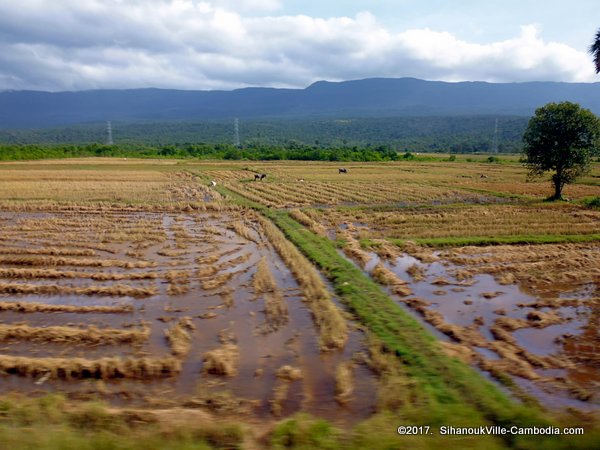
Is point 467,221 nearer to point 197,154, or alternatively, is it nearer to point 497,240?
point 497,240

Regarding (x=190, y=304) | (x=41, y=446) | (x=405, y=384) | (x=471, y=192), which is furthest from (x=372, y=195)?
(x=41, y=446)

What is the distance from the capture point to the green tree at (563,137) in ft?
82.3

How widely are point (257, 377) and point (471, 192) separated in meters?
29.3

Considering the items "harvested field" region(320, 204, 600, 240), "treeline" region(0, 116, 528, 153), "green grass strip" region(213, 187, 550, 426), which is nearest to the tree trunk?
"harvested field" region(320, 204, 600, 240)

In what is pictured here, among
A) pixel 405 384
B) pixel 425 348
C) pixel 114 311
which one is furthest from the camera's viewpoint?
pixel 114 311

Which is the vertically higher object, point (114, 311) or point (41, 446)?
point (41, 446)

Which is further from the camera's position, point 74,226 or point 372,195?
point 372,195

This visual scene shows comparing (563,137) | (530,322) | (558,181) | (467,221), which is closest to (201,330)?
(530,322)

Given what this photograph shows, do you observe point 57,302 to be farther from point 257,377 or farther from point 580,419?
point 580,419

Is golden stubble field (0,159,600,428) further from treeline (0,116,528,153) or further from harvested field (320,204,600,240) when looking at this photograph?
treeline (0,116,528,153)

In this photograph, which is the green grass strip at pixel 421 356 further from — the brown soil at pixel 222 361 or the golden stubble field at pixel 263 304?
the brown soil at pixel 222 361

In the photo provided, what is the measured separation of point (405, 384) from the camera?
6562 millimetres

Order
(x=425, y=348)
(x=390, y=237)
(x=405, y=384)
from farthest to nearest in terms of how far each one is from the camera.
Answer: (x=390, y=237)
(x=425, y=348)
(x=405, y=384)

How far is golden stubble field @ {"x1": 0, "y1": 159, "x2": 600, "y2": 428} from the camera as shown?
6.78 m
